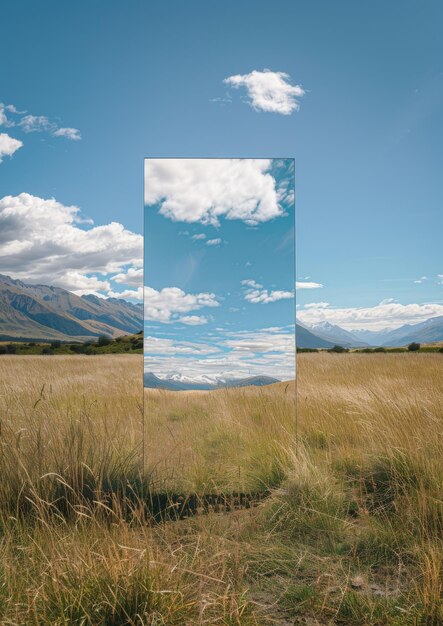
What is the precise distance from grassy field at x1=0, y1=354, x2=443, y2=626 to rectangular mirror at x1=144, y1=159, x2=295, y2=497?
0.03 metres

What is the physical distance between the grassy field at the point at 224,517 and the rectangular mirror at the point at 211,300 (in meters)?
0.03

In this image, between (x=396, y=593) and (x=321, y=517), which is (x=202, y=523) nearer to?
(x=321, y=517)

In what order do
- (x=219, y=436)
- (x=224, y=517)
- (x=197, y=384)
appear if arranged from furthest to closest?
(x=219, y=436)
(x=197, y=384)
(x=224, y=517)

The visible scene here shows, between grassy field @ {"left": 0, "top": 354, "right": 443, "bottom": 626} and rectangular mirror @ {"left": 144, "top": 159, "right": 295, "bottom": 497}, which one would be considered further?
rectangular mirror @ {"left": 144, "top": 159, "right": 295, "bottom": 497}

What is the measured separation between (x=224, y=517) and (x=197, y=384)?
1.27 metres

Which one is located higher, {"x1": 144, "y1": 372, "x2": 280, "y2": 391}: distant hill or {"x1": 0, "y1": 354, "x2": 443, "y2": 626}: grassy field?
{"x1": 144, "y1": 372, "x2": 280, "y2": 391}: distant hill

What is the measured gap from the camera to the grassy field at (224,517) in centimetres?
262

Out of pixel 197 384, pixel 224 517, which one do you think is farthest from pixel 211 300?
pixel 224 517

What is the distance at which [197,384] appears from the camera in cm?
499

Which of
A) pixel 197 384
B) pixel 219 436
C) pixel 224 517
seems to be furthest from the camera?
pixel 219 436

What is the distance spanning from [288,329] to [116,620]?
3.01 m

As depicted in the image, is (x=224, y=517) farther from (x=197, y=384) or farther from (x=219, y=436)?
(x=197, y=384)

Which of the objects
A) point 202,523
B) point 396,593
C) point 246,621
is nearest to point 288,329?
point 202,523

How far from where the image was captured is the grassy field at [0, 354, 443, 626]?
2623 millimetres
